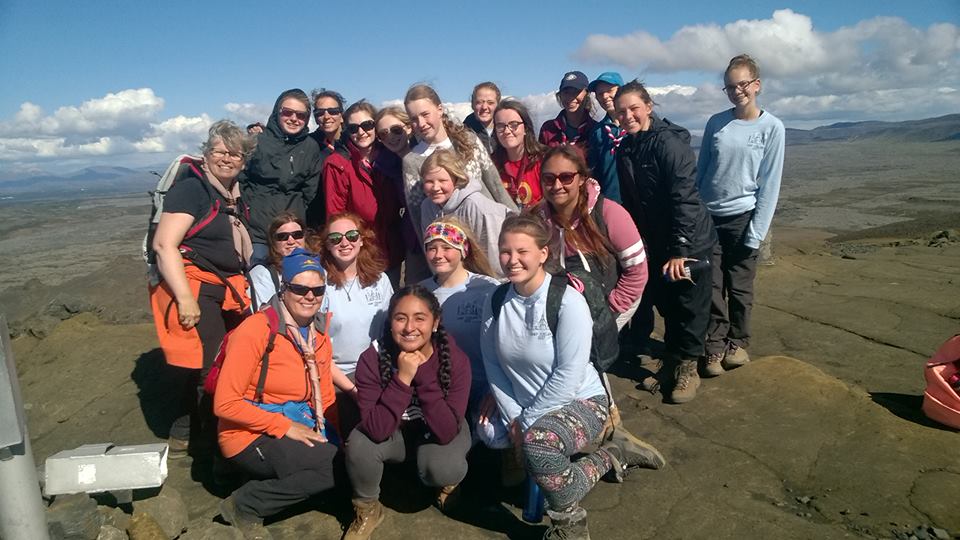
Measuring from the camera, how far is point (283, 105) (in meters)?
4.43

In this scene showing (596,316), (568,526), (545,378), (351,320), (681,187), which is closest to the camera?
(568,526)

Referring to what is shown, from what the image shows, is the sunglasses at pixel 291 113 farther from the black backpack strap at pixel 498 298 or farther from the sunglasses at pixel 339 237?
the black backpack strap at pixel 498 298

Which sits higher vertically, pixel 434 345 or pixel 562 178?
pixel 562 178

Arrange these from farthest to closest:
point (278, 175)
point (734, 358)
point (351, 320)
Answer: point (734, 358) < point (278, 175) < point (351, 320)

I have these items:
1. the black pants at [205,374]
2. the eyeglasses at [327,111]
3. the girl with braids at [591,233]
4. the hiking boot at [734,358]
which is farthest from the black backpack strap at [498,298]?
the hiking boot at [734,358]

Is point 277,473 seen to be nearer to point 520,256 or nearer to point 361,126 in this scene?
point 520,256

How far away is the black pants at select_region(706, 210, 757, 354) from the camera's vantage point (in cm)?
467

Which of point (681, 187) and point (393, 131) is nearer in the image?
point (681, 187)

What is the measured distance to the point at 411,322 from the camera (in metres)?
3.19

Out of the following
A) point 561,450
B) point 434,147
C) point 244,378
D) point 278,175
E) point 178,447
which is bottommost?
point 178,447

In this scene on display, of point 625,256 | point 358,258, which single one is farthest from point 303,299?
point 625,256

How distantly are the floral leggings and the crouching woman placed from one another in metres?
1.20

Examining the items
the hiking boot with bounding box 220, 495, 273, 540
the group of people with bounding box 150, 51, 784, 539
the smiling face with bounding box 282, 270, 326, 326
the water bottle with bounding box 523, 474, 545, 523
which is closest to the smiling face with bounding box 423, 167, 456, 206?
the group of people with bounding box 150, 51, 784, 539

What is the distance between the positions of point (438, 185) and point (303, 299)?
110 centimetres
